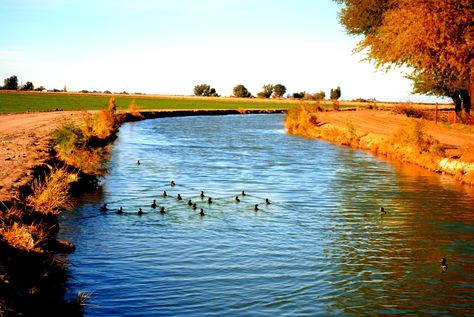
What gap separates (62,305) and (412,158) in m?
28.9

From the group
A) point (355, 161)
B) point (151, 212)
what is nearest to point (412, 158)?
point (355, 161)

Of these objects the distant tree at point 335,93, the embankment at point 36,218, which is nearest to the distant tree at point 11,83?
the distant tree at point 335,93

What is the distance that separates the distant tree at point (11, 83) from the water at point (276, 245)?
160334mm

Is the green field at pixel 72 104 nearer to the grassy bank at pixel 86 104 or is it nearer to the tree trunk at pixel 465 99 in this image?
the grassy bank at pixel 86 104

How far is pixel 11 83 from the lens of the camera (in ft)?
584

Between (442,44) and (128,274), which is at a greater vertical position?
(442,44)

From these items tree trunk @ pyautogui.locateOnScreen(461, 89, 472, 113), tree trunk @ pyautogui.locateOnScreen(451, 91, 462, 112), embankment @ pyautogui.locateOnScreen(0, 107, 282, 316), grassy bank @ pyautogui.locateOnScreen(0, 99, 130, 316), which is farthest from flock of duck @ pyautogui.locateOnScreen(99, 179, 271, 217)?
tree trunk @ pyautogui.locateOnScreen(451, 91, 462, 112)

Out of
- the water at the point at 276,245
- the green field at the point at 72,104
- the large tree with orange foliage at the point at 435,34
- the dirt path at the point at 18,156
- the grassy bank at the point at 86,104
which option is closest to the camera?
the water at the point at 276,245

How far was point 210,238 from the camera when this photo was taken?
17.3m

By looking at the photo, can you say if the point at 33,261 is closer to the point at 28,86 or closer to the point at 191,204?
the point at 191,204

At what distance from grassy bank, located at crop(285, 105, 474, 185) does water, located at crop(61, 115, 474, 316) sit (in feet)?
4.13

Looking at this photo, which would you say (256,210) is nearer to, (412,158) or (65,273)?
(65,273)

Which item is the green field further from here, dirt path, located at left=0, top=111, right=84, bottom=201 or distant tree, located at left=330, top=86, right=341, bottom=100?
distant tree, located at left=330, top=86, right=341, bottom=100

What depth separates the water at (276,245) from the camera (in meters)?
12.3
